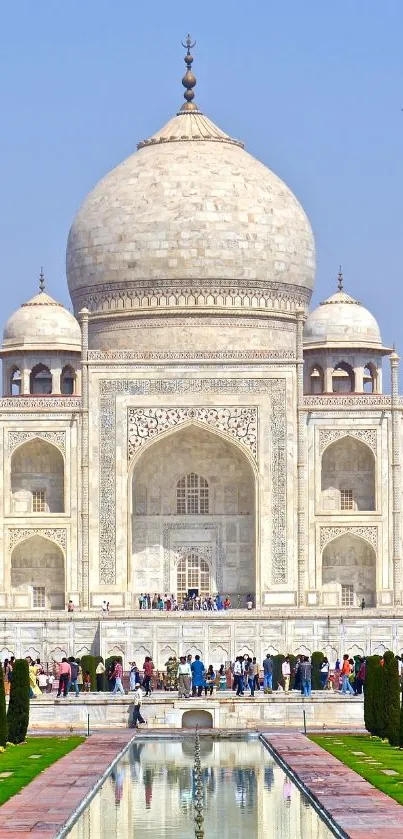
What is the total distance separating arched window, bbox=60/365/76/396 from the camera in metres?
38.8

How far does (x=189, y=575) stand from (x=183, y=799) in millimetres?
19301

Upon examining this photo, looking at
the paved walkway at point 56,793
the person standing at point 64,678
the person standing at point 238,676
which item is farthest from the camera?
the person standing at point 238,676

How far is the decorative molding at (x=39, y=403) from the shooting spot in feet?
116

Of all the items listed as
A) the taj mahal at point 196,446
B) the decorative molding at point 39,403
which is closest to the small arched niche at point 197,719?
the taj mahal at point 196,446

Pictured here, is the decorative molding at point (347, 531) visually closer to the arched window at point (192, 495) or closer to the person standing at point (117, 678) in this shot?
the arched window at point (192, 495)

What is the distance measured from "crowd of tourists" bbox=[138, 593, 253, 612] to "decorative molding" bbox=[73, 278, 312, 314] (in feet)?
17.9

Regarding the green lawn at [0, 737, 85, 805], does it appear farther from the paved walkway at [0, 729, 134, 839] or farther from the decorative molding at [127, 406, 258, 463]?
the decorative molding at [127, 406, 258, 463]

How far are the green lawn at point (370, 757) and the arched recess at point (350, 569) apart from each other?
12.7 meters

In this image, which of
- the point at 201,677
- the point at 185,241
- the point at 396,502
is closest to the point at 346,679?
the point at 201,677

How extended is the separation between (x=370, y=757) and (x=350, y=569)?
16.1 metres

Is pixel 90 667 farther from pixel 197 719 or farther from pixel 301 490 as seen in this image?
pixel 301 490

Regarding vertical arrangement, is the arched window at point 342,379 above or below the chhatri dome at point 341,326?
below

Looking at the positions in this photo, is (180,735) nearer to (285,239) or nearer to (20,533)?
(20,533)

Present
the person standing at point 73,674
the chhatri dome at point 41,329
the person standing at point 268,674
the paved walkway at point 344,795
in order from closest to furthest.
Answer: the paved walkway at point 344,795 < the person standing at point 268,674 < the person standing at point 73,674 < the chhatri dome at point 41,329
